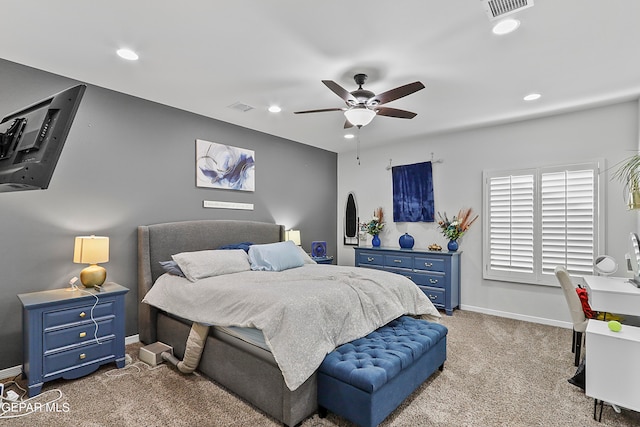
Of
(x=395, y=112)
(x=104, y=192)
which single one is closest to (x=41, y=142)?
(x=104, y=192)

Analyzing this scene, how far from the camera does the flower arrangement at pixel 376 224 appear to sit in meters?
5.94

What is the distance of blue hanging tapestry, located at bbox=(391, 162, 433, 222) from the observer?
540 centimetres

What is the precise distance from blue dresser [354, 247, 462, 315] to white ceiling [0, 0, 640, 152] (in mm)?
2155

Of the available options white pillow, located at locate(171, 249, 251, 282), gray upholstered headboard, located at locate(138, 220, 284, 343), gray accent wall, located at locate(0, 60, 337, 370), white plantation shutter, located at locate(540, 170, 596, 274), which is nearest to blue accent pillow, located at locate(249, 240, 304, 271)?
white pillow, located at locate(171, 249, 251, 282)

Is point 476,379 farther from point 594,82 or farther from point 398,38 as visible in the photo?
point 594,82

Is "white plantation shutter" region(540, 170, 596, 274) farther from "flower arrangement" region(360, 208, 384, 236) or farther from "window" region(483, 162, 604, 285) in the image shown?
"flower arrangement" region(360, 208, 384, 236)

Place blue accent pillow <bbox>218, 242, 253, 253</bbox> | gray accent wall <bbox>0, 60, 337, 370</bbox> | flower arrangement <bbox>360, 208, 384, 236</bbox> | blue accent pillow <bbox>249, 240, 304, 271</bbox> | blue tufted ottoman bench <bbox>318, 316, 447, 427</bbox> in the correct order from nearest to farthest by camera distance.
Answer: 1. blue tufted ottoman bench <bbox>318, 316, 447, 427</bbox>
2. gray accent wall <bbox>0, 60, 337, 370</bbox>
3. blue accent pillow <bbox>249, 240, 304, 271</bbox>
4. blue accent pillow <bbox>218, 242, 253, 253</bbox>
5. flower arrangement <bbox>360, 208, 384, 236</bbox>

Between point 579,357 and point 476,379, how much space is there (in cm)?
116

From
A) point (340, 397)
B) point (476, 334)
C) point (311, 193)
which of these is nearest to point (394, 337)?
point (340, 397)

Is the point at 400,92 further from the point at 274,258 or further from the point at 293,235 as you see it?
the point at 293,235

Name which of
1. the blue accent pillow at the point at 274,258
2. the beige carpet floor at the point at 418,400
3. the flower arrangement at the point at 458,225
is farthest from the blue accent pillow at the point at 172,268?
the flower arrangement at the point at 458,225

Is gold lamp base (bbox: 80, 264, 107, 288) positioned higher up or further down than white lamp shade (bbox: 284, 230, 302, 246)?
further down

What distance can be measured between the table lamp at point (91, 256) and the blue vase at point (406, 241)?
411 centimetres

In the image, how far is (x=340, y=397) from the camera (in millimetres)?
2154
